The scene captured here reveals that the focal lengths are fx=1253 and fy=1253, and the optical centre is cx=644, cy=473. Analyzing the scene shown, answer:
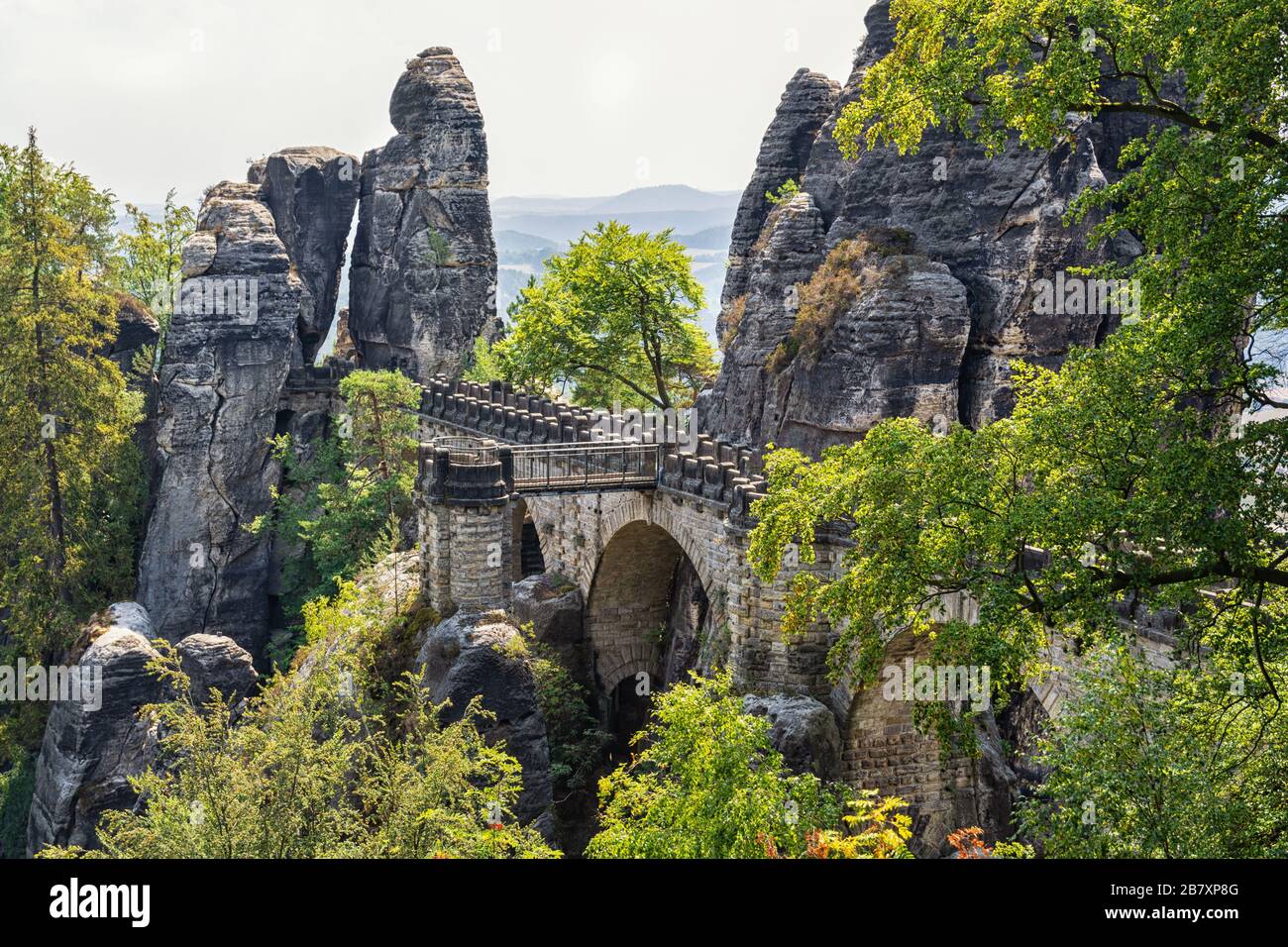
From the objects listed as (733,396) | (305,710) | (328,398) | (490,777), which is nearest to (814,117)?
(733,396)

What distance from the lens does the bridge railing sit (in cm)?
2834

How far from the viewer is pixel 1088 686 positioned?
516 inches

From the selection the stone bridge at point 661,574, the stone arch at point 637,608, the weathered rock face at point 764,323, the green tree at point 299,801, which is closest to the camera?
the green tree at point 299,801

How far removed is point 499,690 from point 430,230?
33.2m

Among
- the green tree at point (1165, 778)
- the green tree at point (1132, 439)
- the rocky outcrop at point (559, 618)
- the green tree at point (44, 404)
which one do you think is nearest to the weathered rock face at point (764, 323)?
the rocky outcrop at point (559, 618)

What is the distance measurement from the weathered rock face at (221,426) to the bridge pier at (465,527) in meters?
21.9

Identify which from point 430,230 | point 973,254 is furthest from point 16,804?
point 973,254

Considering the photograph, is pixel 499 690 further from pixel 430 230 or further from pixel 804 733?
pixel 430 230

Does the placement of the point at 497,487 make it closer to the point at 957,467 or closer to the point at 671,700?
the point at 671,700

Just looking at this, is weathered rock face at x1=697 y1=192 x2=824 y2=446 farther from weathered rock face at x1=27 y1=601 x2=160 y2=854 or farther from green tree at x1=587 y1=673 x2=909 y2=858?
green tree at x1=587 y1=673 x2=909 y2=858

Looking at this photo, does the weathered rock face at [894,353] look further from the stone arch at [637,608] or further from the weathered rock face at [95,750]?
the weathered rock face at [95,750]

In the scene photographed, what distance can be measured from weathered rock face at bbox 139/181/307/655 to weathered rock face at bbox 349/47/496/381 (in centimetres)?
534

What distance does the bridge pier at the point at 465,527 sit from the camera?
1039 inches

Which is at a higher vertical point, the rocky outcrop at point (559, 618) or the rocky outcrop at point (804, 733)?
the rocky outcrop at point (559, 618)
